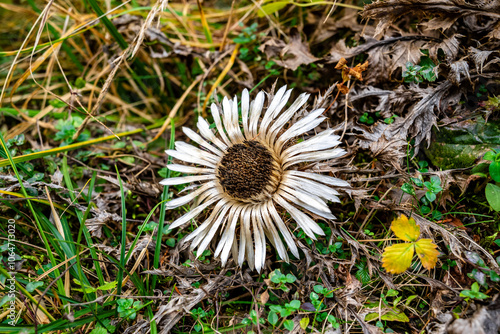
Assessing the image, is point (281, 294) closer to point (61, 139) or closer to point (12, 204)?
point (12, 204)

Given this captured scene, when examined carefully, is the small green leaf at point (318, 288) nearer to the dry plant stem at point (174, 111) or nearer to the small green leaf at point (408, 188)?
the small green leaf at point (408, 188)

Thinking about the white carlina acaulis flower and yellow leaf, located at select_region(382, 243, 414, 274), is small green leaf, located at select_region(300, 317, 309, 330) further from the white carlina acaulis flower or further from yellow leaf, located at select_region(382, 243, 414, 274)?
yellow leaf, located at select_region(382, 243, 414, 274)

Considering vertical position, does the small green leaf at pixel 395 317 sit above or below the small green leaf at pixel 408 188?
below

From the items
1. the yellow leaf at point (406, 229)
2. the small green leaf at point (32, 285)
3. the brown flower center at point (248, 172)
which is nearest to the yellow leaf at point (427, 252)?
the yellow leaf at point (406, 229)

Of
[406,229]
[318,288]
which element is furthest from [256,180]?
[406,229]

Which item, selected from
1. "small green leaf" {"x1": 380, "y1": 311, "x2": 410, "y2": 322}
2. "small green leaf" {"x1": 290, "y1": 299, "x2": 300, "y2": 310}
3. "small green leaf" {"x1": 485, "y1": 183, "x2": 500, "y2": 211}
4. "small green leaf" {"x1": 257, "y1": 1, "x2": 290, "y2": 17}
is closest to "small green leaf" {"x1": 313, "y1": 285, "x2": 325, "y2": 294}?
"small green leaf" {"x1": 290, "y1": 299, "x2": 300, "y2": 310}

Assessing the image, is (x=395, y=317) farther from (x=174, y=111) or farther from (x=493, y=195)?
(x=174, y=111)
